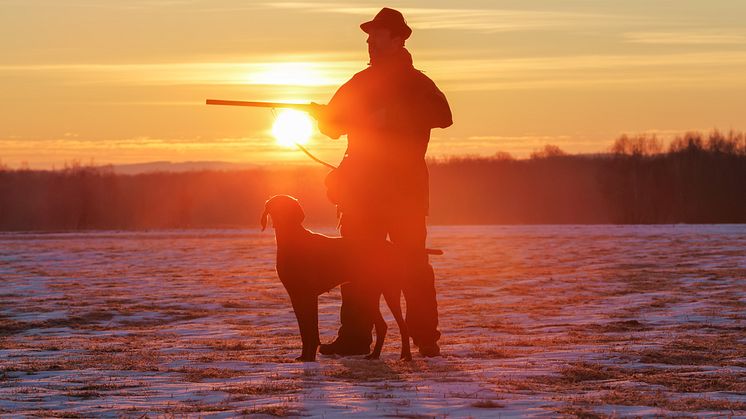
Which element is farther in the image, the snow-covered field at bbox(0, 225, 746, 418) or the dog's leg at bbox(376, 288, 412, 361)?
the dog's leg at bbox(376, 288, 412, 361)

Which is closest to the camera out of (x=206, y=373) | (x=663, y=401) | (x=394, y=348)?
(x=663, y=401)

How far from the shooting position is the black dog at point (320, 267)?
861cm

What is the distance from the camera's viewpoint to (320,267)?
8.62 m

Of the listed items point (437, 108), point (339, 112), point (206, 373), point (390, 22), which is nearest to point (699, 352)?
point (437, 108)

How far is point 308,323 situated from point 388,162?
57.0 inches

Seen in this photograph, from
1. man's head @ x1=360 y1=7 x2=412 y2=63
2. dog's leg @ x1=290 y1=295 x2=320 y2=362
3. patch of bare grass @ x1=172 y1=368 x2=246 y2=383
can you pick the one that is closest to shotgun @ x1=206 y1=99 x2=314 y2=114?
man's head @ x1=360 y1=7 x2=412 y2=63

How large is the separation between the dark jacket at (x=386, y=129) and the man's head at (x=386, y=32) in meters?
0.09

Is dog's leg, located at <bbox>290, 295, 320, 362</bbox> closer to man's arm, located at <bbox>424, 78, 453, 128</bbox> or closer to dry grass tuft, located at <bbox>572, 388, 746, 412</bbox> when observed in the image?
man's arm, located at <bbox>424, 78, 453, 128</bbox>

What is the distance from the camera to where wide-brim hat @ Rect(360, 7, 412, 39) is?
8.87m

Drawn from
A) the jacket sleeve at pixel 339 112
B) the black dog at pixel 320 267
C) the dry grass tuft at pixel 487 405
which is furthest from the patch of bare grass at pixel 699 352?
the jacket sleeve at pixel 339 112

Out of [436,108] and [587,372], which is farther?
[436,108]

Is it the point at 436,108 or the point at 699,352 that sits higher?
the point at 436,108

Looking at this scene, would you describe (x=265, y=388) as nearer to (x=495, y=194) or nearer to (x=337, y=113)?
(x=337, y=113)

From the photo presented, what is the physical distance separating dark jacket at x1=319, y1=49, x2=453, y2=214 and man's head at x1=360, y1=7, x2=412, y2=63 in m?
0.09
